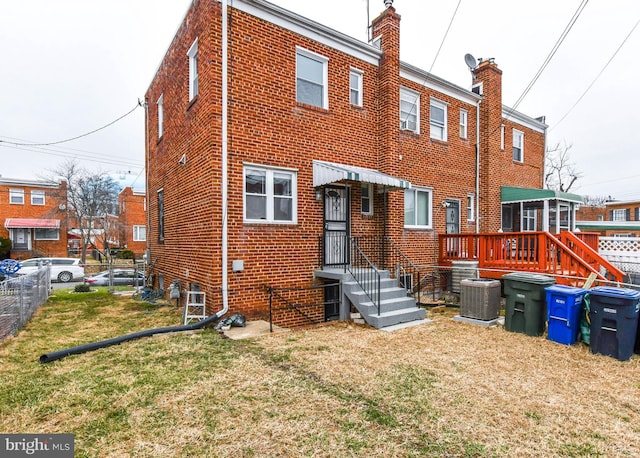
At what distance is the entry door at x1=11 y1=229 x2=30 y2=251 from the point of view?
27500 mm

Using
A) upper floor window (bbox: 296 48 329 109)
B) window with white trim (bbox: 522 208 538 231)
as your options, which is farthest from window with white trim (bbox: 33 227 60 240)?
window with white trim (bbox: 522 208 538 231)

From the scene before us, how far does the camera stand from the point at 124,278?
17.3 metres

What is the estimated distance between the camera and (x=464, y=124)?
1307 cm

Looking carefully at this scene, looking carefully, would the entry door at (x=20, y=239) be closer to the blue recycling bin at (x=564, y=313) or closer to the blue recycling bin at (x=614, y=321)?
the blue recycling bin at (x=564, y=313)

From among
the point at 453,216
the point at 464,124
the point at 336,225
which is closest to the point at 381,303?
the point at 336,225

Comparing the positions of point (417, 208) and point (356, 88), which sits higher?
point (356, 88)

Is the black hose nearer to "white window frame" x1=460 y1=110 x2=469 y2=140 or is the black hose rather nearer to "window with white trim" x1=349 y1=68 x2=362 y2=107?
"window with white trim" x1=349 y1=68 x2=362 y2=107

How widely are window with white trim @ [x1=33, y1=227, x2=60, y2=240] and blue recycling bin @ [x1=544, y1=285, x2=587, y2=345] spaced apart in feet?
114

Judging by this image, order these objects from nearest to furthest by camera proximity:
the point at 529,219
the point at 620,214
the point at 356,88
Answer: the point at 356,88 < the point at 529,219 < the point at 620,214

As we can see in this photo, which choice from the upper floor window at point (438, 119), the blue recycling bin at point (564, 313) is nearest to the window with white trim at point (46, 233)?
the upper floor window at point (438, 119)

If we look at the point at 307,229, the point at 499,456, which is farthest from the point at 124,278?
the point at 499,456

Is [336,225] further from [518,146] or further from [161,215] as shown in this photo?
[518,146]

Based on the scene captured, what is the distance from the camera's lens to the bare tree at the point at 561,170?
112 ft

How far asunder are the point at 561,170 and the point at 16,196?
5064 cm
